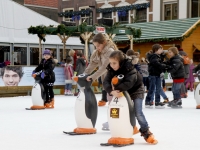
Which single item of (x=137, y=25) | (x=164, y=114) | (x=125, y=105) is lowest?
(x=164, y=114)

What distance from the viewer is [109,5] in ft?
113

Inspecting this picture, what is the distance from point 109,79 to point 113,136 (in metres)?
0.74

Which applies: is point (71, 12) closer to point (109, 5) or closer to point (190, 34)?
point (109, 5)

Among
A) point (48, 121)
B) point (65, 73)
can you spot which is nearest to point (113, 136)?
point (48, 121)

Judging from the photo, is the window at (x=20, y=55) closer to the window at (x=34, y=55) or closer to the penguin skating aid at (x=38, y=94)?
the window at (x=34, y=55)

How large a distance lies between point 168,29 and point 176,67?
45.7 feet

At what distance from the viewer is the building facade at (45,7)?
34.6 m

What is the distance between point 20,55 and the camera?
23266mm

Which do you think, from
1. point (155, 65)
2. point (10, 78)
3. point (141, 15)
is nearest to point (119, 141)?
point (155, 65)

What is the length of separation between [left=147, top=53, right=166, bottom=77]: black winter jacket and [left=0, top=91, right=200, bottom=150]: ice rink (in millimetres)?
1235

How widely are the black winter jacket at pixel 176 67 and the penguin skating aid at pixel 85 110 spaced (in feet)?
15.6

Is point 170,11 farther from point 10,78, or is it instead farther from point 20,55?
point 10,78

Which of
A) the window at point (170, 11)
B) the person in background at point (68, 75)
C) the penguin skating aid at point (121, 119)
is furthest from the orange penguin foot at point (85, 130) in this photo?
the window at point (170, 11)

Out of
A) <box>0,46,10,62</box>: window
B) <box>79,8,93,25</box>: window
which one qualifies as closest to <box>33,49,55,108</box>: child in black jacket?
<box>0,46,10,62</box>: window
